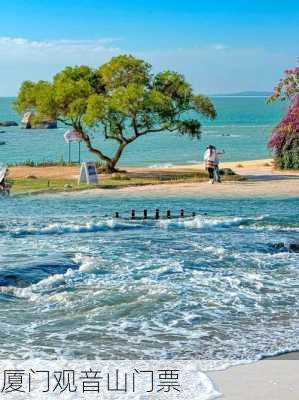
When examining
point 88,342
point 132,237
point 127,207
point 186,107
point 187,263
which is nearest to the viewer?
point 88,342

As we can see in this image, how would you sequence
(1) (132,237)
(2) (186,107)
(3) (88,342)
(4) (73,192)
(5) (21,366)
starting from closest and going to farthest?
(5) (21,366) < (3) (88,342) < (1) (132,237) < (4) (73,192) < (2) (186,107)

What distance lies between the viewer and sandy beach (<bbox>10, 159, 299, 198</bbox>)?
2811 centimetres

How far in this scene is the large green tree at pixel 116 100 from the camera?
3259 cm

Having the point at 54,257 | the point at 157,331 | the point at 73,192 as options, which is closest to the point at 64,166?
the point at 73,192

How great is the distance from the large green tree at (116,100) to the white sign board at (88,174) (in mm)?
2945

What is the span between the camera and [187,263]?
53.7 ft

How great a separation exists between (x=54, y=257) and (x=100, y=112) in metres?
16.2

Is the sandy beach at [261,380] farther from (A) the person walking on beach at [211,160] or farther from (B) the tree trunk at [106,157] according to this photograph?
(B) the tree trunk at [106,157]

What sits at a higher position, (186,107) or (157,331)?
(186,107)

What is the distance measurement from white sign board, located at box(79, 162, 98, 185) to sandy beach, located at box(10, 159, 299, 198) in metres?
1.15

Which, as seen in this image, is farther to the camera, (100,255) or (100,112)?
(100,112)

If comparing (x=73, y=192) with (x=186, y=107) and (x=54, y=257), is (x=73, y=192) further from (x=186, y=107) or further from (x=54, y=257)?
(x=54, y=257)

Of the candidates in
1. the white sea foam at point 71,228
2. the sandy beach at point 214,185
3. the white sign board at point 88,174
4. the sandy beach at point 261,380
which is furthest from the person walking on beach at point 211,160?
the sandy beach at point 261,380

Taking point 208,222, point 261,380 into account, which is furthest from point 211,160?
point 261,380
